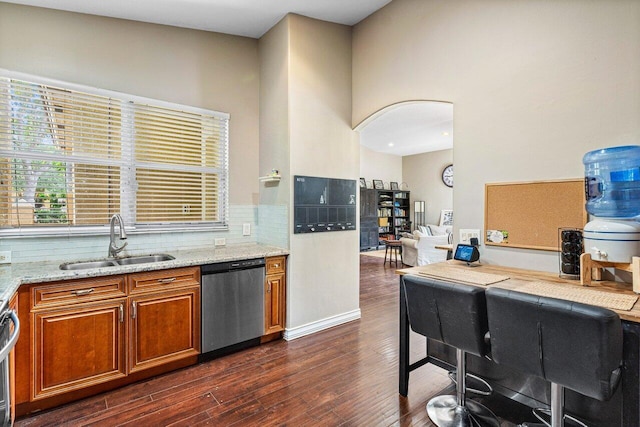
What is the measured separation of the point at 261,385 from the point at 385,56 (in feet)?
10.8

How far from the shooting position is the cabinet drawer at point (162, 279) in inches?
94.7

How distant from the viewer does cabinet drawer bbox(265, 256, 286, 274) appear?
312cm

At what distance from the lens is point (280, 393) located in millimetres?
2312

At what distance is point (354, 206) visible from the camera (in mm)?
3828

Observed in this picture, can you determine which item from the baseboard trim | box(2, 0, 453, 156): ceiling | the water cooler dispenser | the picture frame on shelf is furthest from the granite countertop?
the picture frame on shelf

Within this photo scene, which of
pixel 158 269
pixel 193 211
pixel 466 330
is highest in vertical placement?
pixel 193 211

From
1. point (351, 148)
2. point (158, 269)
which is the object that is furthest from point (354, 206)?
point (158, 269)

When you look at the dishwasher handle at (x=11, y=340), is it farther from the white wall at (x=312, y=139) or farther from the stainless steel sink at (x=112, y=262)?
the white wall at (x=312, y=139)

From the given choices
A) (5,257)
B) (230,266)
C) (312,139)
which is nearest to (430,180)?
(312,139)

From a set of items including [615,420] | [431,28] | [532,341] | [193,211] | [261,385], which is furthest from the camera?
[193,211]

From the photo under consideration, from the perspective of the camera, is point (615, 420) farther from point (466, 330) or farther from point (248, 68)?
point (248, 68)

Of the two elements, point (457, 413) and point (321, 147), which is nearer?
point (457, 413)

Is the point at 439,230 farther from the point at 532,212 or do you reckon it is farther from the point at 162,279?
the point at 162,279

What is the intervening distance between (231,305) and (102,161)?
1.71 meters
